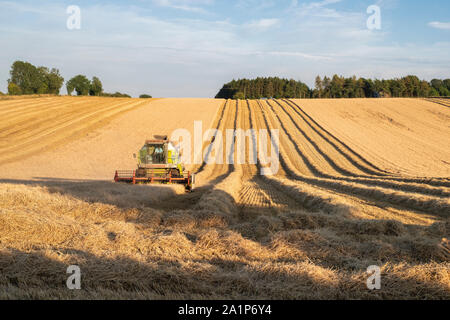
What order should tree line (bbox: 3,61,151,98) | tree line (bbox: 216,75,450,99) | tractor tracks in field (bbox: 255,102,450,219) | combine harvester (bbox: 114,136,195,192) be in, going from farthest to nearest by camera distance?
tree line (bbox: 216,75,450,99) → tree line (bbox: 3,61,151,98) → combine harvester (bbox: 114,136,195,192) → tractor tracks in field (bbox: 255,102,450,219)

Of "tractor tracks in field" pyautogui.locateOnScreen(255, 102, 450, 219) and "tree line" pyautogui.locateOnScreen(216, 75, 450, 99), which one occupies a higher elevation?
"tree line" pyautogui.locateOnScreen(216, 75, 450, 99)

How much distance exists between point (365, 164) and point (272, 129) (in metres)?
15.8

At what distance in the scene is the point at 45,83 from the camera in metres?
104

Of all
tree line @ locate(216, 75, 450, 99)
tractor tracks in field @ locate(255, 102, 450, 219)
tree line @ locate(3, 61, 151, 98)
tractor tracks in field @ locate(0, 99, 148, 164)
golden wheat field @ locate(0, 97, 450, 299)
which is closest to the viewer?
golden wheat field @ locate(0, 97, 450, 299)

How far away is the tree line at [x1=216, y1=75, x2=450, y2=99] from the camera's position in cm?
11356

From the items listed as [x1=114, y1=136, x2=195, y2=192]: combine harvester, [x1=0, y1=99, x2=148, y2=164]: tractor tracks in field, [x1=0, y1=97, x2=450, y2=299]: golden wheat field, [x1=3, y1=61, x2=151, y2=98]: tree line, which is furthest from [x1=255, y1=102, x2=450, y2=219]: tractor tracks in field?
[x1=3, y1=61, x2=151, y2=98]: tree line

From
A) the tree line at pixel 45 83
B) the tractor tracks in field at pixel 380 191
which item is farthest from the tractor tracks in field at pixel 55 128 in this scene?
the tree line at pixel 45 83

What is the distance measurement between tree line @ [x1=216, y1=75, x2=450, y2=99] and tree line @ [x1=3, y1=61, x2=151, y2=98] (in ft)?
137

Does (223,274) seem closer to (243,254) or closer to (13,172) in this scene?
(243,254)

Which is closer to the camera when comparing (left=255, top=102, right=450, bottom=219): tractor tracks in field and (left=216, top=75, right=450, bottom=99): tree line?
(left=255, top=102, right=450, bottom=219): tractor tracks in field

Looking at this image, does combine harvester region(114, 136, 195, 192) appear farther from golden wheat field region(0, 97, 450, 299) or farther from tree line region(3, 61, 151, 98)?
tree line region(3, 61, 151, 98)

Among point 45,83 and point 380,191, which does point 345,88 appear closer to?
point 45,83

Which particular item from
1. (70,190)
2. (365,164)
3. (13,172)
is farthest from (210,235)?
(365,164)

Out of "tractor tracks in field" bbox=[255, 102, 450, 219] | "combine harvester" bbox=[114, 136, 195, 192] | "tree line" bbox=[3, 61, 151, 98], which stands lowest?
"tractor tracks in field" bbox=[255, 102, 450, 219]
